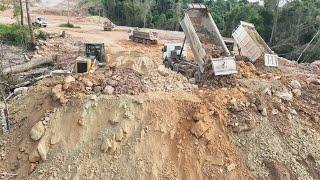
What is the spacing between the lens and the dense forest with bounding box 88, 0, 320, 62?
2541cm

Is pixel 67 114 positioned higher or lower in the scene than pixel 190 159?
higher

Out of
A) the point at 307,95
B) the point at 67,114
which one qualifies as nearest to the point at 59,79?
the point at 67,114

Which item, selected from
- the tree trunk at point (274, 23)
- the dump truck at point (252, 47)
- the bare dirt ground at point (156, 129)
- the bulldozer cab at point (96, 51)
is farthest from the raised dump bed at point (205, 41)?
the tree trunk at point (274, 23)

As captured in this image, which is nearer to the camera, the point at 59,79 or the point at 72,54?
the point at 59,79

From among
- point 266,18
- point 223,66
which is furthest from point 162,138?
point 266,18

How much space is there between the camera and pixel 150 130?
10875 millimetres

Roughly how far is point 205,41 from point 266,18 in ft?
49.1

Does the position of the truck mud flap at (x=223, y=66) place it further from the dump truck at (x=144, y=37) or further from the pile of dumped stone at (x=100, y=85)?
the dump truck at (x=144, y=37)

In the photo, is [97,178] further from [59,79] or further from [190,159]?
[59,79]

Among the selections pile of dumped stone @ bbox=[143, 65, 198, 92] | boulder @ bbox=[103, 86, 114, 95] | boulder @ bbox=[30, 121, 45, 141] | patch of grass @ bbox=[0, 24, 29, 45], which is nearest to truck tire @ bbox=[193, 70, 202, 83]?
pile of dumped stone @ bbox=[143, 65, 198, 92]

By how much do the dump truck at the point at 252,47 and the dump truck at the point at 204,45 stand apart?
1355 mm

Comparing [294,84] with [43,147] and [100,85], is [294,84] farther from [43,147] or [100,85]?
[43,147]

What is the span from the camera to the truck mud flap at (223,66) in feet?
42.3

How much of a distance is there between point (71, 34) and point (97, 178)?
1708 centimetres
